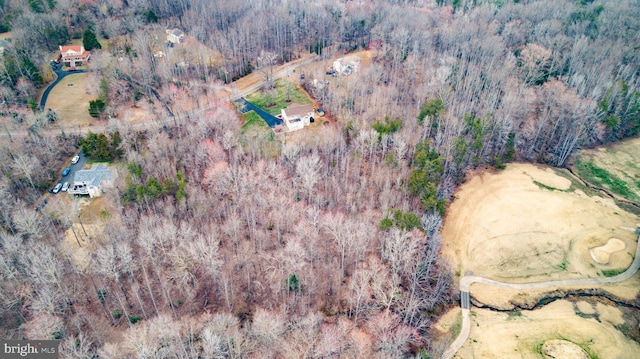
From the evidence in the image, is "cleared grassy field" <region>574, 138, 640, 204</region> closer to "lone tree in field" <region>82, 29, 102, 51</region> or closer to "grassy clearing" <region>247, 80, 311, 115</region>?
"grassy clearing" <region>247, 80, 311, 115</region>

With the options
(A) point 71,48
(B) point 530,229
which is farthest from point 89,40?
(B) point 530,229

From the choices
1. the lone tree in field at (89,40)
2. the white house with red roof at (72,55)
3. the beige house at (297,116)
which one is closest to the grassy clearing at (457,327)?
the beige house at (297,116)

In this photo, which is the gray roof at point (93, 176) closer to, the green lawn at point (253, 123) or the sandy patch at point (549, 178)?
the green lawn at point (253, 123)

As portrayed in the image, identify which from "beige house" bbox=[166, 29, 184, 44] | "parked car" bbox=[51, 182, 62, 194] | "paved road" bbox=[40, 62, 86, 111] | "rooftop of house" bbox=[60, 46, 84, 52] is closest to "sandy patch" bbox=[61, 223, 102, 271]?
"parked car" bbox=[51, 182, 62, 194]

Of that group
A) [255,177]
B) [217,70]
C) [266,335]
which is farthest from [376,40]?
[266,335]

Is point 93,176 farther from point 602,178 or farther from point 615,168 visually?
point 615,168

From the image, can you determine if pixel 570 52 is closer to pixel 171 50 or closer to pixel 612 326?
pixel 612 326
